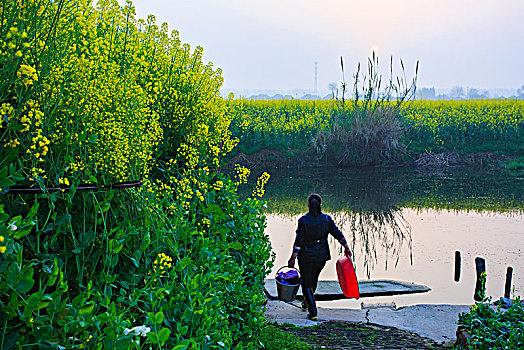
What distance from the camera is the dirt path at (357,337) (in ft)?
20.0

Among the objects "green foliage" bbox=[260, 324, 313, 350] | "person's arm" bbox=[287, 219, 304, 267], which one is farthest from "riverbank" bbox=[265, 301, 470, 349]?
"person's arm" bbox=[287, 219, 304, 267]

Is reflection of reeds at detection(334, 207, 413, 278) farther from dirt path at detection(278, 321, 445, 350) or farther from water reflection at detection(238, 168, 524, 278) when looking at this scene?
dirt path at detection(278, 321, 445, 350)

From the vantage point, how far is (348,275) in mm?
7340

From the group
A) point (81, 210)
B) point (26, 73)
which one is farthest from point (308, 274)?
point (26, 73)

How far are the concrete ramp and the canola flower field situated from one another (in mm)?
15424

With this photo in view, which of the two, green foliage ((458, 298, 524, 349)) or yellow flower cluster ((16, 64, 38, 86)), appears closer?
yellow flower cluster ((16, 64, 38, 86))

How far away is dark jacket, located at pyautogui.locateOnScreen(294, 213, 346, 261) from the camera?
739 cm

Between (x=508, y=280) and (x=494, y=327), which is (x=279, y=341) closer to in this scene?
(x=494, y=327)

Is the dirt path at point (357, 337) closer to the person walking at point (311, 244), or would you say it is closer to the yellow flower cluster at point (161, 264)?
the person walking at point (311, 244)

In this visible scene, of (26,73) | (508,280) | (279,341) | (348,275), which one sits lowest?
(279,341)

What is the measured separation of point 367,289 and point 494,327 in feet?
12.2

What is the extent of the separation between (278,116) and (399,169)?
7.62 meters

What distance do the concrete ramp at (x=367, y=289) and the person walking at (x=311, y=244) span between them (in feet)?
3.32

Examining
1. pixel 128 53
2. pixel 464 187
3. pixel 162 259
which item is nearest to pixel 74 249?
pixel 162 259
